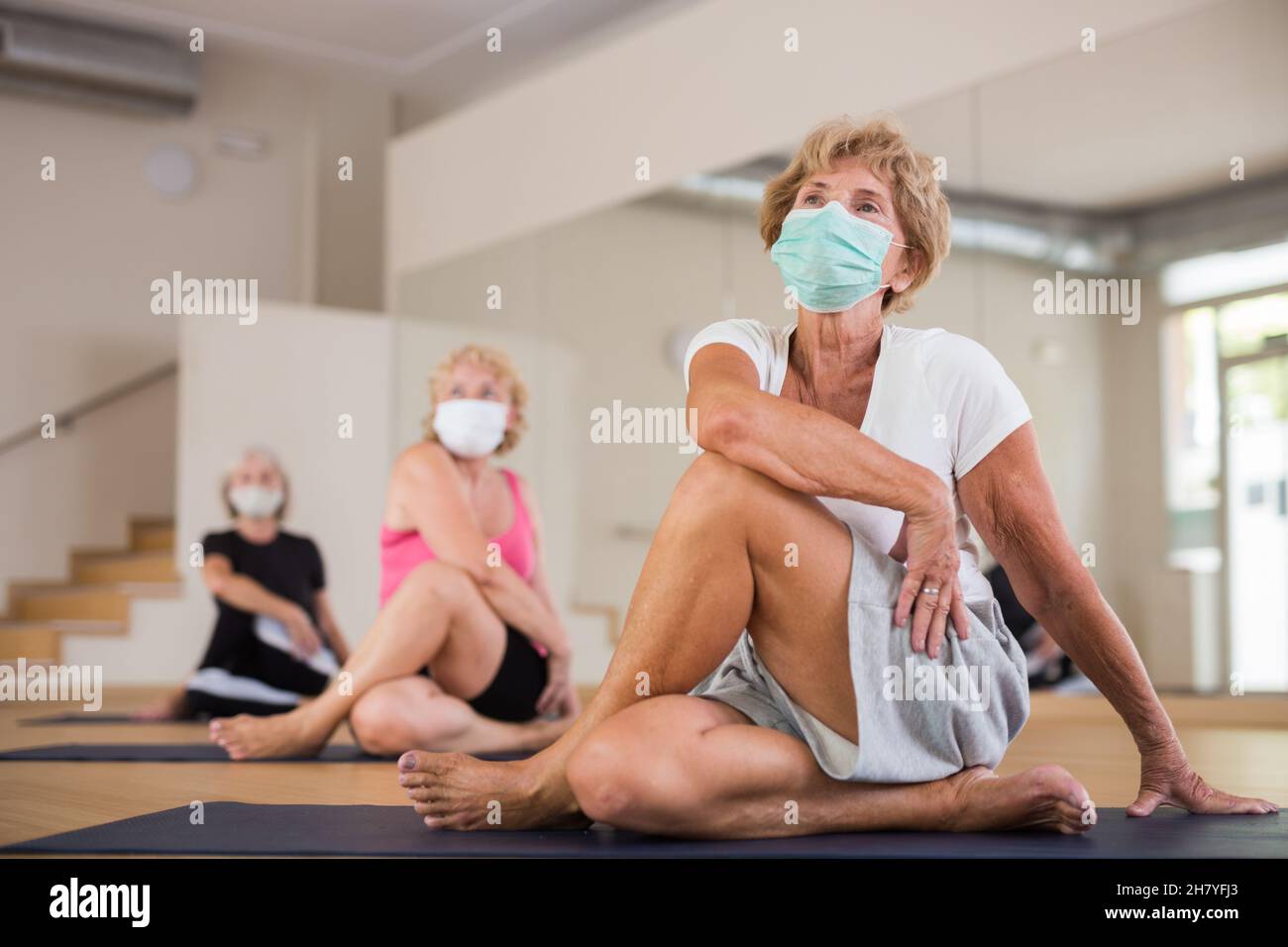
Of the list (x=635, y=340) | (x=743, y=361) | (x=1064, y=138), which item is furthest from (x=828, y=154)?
(x=635, y=340)

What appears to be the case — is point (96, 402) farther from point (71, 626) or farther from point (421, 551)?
point (421, 551)

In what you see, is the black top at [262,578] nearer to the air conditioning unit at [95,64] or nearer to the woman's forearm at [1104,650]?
the woman's forearm at [1104,650]

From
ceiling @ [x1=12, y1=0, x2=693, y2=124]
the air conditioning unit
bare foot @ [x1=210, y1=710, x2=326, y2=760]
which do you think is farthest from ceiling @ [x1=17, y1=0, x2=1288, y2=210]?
the air conditioning unit

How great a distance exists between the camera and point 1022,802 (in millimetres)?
1660

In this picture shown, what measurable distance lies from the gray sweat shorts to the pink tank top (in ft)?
5.03

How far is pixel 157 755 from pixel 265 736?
1.60 ft

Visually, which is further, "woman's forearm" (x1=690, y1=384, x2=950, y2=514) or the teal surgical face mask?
the teal surgical face mask

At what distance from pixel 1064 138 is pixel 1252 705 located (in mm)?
1972

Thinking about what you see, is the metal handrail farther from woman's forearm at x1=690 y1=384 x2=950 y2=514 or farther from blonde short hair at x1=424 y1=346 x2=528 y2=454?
woman's forearm at x1=690 y1=384 x2=950 y2=514

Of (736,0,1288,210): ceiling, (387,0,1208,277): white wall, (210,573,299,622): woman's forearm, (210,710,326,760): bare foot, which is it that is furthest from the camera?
(387,0,1208,277): white wall

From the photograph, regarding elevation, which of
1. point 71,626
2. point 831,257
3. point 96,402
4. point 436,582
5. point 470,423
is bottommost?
point 71,626

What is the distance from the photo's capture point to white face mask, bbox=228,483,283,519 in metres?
4.94

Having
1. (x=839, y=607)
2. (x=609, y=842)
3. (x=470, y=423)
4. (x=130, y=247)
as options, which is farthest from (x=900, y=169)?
(x=130, y=247)

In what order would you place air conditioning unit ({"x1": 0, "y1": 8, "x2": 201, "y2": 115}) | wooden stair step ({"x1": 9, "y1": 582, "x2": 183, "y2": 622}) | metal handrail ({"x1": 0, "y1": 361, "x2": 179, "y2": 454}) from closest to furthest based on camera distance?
wooden stair step ({"x1": 9, "y1": 582, "x2": 183, "y2": 622}), air conditioning unit ({"x1": 0, "y1": 8, "x2": 201, "y2": 115}), metal handrail ({"x1": 0, "y1": 361, "x2": 179, "y2": 454})
